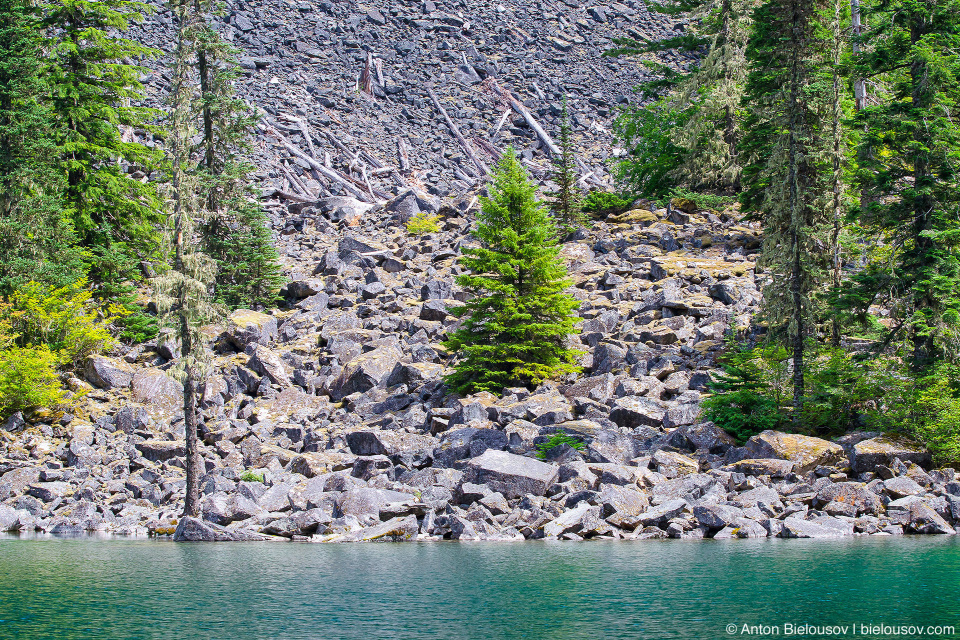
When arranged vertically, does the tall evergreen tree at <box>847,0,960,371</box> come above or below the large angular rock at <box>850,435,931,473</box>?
above

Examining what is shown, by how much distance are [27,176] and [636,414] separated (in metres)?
25.1

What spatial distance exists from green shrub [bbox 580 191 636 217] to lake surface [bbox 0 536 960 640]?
2806 cm

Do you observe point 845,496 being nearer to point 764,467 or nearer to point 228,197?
point 764,467

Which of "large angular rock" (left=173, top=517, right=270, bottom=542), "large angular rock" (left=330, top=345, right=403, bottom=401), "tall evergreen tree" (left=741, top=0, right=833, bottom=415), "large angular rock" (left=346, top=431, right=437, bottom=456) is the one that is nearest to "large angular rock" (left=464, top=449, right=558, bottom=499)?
"large angular rock" (left=346, top=431, right=437, bottom=456)

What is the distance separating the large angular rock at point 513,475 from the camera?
17609 mm

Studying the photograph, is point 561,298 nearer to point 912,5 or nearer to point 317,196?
point 912,5

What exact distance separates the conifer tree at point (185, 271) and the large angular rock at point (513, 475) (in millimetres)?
7491

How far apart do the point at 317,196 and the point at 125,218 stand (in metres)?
17.3

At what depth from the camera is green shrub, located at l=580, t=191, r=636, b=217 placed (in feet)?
134

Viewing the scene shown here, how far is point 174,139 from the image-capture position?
65.4 feet

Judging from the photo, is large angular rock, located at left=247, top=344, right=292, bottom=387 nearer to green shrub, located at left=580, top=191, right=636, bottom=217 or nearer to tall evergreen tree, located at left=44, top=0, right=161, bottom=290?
tall evergreen tree, located at left=44, top=0, right=161, bottom=290

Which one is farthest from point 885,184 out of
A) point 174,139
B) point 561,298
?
point 174,139

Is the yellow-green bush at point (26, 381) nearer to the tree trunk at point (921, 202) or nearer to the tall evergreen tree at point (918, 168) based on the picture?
the tall evergreen tree at point (918, 168)

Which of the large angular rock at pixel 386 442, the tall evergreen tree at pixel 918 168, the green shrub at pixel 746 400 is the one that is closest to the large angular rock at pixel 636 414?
the green shrub at pixel 746 400
